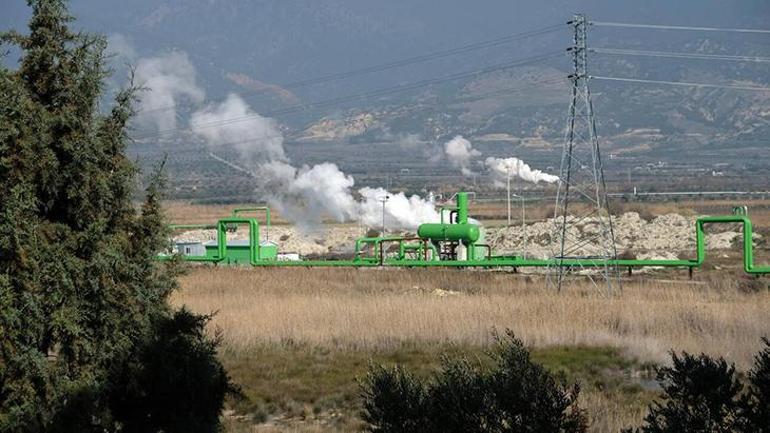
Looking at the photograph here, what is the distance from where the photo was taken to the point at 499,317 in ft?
64.5

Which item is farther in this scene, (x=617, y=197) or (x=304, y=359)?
(x=617, y=197)

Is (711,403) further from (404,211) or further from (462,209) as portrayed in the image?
(404,211)

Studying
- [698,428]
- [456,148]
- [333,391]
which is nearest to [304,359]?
[333,391]

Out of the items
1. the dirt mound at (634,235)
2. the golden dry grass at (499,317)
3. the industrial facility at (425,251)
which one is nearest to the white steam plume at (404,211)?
the dirt mound at (634,235)

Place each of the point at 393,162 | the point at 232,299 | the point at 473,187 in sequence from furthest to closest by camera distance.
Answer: the point at 393,162 < the point at 473,187 < the point at 232,299

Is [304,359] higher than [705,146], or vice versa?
[705,146]

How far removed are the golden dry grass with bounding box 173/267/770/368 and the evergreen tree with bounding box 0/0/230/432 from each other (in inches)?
219

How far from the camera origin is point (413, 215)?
2280 inches

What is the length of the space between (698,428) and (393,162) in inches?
6337

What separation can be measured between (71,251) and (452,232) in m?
27.7

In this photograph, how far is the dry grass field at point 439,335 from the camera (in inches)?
550

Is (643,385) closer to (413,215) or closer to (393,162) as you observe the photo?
(413,215)

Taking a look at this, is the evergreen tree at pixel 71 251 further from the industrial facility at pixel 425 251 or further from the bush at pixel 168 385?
the industrial facility at pixel 425 251

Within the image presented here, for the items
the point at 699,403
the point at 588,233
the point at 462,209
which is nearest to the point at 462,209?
the point at 462,209
